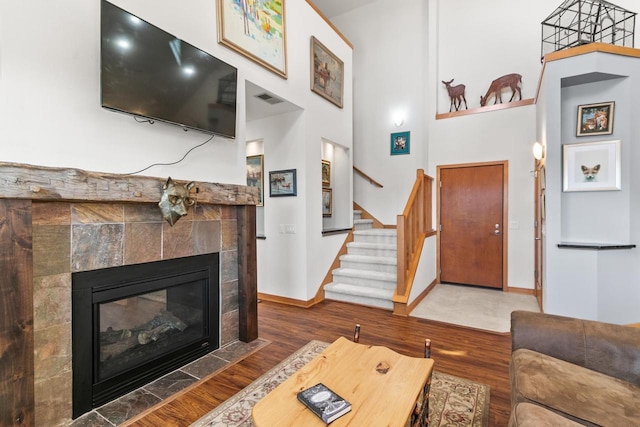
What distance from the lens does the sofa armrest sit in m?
1.59

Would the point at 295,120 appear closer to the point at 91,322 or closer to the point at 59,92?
the point at 59,92

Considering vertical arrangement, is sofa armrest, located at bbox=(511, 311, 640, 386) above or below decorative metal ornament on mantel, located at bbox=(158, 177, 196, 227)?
below

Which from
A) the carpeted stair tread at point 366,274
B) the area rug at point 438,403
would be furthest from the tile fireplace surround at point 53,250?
the carpeted stair tread at point 366,274

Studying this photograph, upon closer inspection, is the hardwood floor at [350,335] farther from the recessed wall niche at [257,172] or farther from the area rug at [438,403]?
the recessed wall niche at [257,172]

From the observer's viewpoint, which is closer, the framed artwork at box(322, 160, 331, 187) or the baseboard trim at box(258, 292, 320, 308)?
the baseboard trim at box(258, 292, 320, 308)

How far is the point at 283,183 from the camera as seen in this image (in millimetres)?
4133

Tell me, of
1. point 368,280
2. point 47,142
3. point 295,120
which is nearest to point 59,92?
point 47,142

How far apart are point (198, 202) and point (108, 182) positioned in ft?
2.14

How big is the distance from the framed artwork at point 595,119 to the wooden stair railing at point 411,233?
5.74ft

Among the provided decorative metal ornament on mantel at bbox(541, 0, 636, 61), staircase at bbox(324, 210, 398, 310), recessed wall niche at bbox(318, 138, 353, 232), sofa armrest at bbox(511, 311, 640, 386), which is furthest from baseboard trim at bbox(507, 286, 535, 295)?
sofa armrest at bbox(511, 311, 640, 386)

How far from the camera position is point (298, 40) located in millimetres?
3809

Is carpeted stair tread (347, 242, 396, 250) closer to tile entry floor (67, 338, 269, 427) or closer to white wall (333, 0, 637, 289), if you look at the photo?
white wall (333, 0, 637, 289)

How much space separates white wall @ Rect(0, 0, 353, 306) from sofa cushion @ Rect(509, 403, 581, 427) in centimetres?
248

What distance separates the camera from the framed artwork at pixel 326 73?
4103 mm
